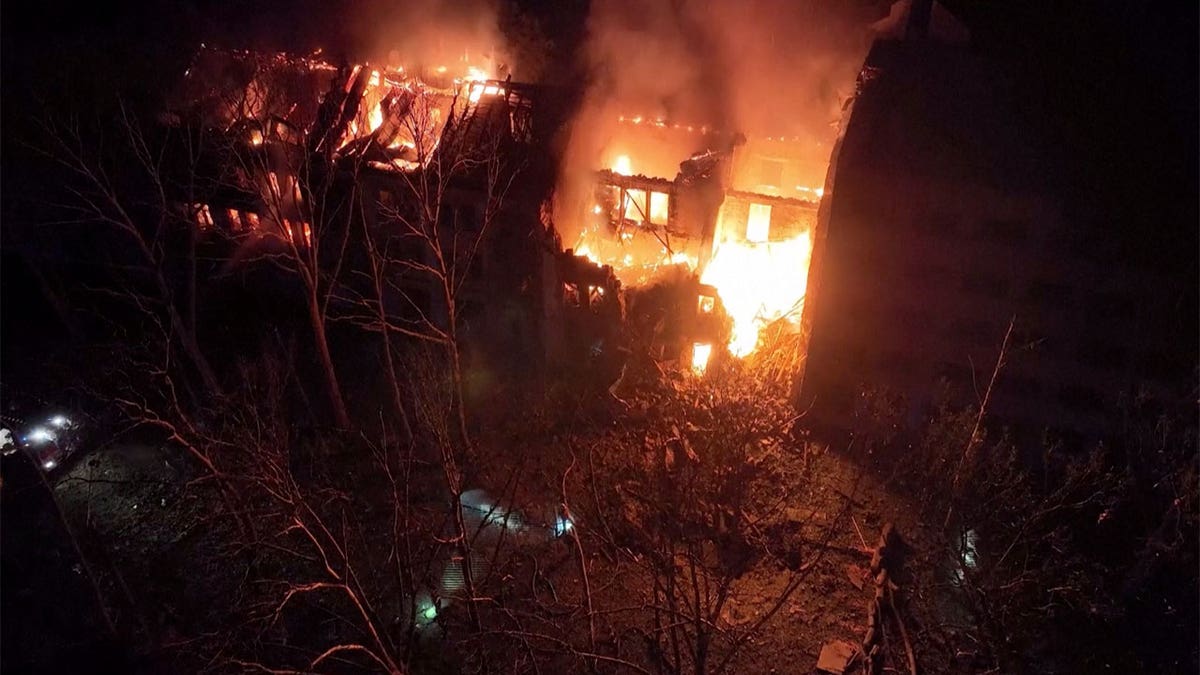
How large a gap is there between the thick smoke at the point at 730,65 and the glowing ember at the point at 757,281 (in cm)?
424

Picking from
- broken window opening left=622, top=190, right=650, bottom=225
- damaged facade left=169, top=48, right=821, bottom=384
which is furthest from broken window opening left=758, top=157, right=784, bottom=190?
broken window opening left=622, top=190, right=650, bottom=225

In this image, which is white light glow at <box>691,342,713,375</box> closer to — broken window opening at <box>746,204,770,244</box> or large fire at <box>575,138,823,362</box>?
large fire at <box>575,138,823,362</box>

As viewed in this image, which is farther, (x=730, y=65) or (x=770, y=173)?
(x=770, y=173)

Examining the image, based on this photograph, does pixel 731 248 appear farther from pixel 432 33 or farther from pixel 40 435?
pixel 40 435

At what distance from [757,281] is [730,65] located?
9027 mm

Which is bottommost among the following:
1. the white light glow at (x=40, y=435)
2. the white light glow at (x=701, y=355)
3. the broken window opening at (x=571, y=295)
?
the white light glow at (x=40, y=435)

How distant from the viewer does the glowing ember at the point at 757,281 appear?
800 inches

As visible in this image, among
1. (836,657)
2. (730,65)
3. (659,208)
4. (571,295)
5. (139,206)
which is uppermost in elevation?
(730,65)

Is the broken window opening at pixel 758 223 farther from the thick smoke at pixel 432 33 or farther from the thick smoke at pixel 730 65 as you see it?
the thick smoke at pixel 432 33

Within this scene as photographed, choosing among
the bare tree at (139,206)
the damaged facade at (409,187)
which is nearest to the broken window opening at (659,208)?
the damaged facade at (409,187)

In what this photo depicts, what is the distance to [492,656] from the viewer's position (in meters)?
12.4

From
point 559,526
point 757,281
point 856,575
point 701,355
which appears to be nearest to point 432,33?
point 757,281

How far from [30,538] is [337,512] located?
7501 millimetres

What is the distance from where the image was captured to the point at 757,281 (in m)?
22.4
